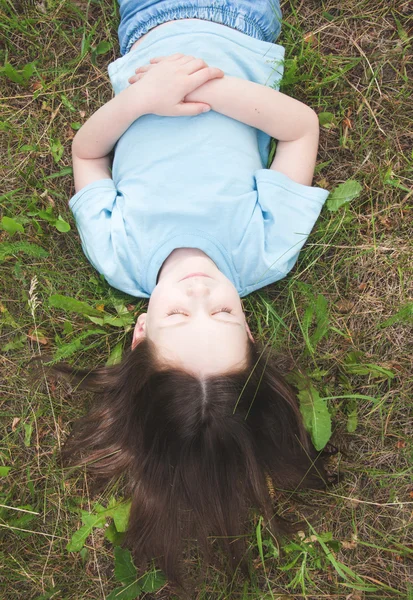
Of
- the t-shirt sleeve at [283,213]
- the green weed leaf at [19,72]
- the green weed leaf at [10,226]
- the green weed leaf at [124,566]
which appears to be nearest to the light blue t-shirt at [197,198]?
the t-shirt sleeve at [283,213]

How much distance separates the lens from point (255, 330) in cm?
292

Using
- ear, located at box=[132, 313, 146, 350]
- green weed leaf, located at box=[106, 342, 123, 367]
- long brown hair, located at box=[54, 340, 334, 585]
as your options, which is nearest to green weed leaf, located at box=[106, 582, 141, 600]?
long brown hair, located at box=[54, 340, 334, 585]

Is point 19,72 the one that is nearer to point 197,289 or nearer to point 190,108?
point 190,108

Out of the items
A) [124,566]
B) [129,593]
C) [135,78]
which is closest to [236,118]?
[135,78]

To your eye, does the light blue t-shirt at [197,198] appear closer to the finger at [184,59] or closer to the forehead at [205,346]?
the finger at [184,59]

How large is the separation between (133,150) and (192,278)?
2.63 feet

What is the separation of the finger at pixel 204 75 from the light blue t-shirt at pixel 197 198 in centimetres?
13

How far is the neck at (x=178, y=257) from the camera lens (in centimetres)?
250

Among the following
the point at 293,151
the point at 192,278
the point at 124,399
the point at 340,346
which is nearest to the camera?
the point at 192,278

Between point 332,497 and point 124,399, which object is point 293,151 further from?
point 332,497

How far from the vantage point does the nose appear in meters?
2.17

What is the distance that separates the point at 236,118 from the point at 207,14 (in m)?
0.59

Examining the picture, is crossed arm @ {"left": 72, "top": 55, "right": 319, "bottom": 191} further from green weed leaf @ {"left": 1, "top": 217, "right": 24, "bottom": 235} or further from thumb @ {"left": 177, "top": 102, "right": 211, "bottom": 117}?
green weed leaf @ {"left": 1, "top": 217, "right": 24, "bottom": 235}

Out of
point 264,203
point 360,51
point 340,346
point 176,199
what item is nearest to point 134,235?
point 176,199
